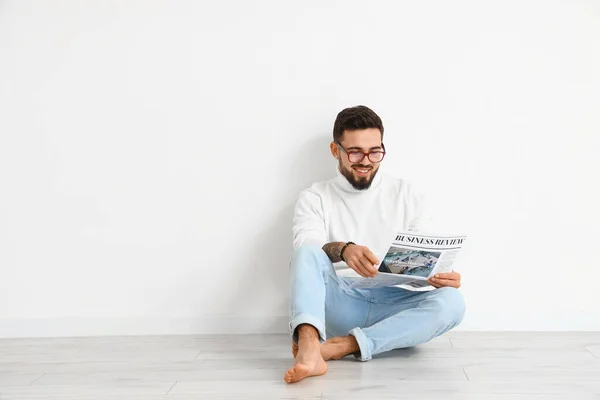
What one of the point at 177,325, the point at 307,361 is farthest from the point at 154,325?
the point at 307,361

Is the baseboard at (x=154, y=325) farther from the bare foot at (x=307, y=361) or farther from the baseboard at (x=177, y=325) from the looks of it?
the bare foot at (x=307, y=361)

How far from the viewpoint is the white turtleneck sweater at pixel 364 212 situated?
245 centimetres

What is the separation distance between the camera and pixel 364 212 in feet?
8.12

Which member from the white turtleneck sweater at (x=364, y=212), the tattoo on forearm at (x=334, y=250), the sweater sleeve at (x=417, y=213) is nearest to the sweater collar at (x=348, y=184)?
the white turtleneck sweater at (x=364, y=212)

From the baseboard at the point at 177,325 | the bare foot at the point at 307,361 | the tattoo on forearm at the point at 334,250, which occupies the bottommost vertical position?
the baseboard at the point at 177,325

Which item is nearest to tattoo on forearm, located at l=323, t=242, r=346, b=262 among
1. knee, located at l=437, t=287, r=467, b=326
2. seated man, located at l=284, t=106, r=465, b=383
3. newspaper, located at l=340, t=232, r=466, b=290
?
seated man, located at l=284, t=106, r=465, b=383

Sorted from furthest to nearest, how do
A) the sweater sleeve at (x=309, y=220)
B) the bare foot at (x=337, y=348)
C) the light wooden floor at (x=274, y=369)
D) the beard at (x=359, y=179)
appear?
the beard at (x=359, y=179) < the sweater sleeve at (x=309, y=220) < the bare foot at (x=337, y=348) < the light wooden floor at (x=274, y=369)

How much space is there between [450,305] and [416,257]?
0.27 m

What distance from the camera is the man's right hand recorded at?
206 centimetres

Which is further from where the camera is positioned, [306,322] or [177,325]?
[177,325]

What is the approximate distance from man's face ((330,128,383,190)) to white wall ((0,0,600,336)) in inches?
8.7

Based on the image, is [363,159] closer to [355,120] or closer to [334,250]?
[355,120]

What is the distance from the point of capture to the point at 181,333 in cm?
266

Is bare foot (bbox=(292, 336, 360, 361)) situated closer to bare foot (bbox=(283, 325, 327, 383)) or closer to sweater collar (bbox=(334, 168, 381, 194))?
bare foot (bbox=(283, 325, 327, 383))
